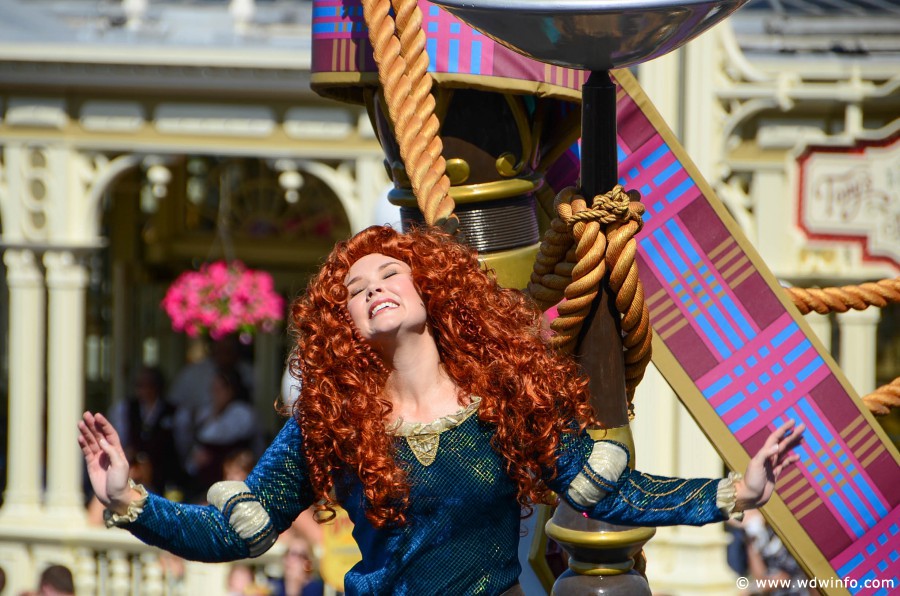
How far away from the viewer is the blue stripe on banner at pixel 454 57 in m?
2.24

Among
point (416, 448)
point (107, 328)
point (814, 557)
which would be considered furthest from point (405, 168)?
point (107, 328)

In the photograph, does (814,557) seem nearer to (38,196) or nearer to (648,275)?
(648,275)

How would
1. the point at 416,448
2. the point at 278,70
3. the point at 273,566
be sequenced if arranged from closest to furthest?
the point at 416,448 → the point at 273,566 → the point at 278,70

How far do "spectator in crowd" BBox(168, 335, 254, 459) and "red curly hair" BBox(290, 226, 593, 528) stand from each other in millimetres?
5451

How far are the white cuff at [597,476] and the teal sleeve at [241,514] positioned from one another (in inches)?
13.9

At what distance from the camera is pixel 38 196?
23.4 ft

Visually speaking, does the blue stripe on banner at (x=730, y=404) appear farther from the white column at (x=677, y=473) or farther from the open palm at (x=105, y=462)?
the white column at (x=677, y=473)

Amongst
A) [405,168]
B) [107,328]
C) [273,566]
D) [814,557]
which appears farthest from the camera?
[107,328]

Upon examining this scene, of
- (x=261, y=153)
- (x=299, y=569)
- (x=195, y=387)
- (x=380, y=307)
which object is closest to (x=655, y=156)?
(x=380, y=307)

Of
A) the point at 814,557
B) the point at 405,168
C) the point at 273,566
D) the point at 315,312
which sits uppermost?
the point at 405,168

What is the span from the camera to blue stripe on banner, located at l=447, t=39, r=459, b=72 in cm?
224

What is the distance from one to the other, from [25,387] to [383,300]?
5583mm

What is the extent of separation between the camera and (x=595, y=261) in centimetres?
178

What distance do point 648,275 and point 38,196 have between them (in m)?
5.40
